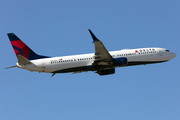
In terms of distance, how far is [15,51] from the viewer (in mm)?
51188

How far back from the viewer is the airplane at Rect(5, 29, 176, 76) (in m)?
48.4

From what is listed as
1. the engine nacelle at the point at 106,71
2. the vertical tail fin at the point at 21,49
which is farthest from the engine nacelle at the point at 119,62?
the vertical tail fin at the point at 21,49

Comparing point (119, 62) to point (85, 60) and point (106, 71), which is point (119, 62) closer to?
point (106, 71)

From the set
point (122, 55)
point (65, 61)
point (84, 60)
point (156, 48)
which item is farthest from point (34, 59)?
point (156, 48)

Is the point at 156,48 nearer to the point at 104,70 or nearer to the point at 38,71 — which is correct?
the point at 104,70

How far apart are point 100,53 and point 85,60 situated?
3.65 meters

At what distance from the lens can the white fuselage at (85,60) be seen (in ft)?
161

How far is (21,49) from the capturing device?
169 feet

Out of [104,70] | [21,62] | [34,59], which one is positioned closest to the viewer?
[21,62]

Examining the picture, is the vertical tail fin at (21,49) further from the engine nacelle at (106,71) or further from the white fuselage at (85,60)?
the engine nacelle at (106,71)

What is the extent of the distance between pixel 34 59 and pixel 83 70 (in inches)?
377

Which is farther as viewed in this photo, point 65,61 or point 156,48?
point 156,48

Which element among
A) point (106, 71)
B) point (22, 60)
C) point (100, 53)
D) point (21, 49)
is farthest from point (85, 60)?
point (21, 49)

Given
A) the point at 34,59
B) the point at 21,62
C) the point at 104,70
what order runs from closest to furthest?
the point at 21,62, the point at 34,59, the point at 104,70
